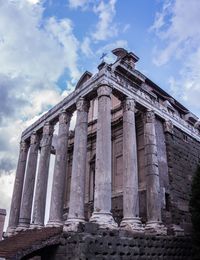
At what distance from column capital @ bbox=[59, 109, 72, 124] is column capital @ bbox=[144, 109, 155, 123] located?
419 centimetres

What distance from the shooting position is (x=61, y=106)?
16156 millimetres

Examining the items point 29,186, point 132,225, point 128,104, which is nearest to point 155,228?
point 132,225

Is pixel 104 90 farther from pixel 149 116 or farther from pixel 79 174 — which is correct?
pixel 79 174

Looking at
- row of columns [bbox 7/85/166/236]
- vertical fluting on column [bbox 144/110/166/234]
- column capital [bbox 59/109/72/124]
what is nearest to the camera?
row of columns [bbox 7/85/166/236]

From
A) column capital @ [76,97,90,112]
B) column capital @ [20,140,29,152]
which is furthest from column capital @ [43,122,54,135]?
column capital @ [76,97,90,112]

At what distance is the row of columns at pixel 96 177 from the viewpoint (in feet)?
37.4

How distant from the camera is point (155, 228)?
1263 cm

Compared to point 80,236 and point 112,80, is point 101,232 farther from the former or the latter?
point 112,80

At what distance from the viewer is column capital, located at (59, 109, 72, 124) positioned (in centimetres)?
1551

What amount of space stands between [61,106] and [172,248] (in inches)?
364

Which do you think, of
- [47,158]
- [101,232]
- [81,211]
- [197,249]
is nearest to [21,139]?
[47,158]

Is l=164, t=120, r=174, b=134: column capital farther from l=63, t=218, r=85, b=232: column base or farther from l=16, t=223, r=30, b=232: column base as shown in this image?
l=16, t=223, r=30, b=232: column base

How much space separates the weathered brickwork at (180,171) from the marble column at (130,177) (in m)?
3.01

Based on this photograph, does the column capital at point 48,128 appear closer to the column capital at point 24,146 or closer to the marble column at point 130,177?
the column capital at point 24,146
